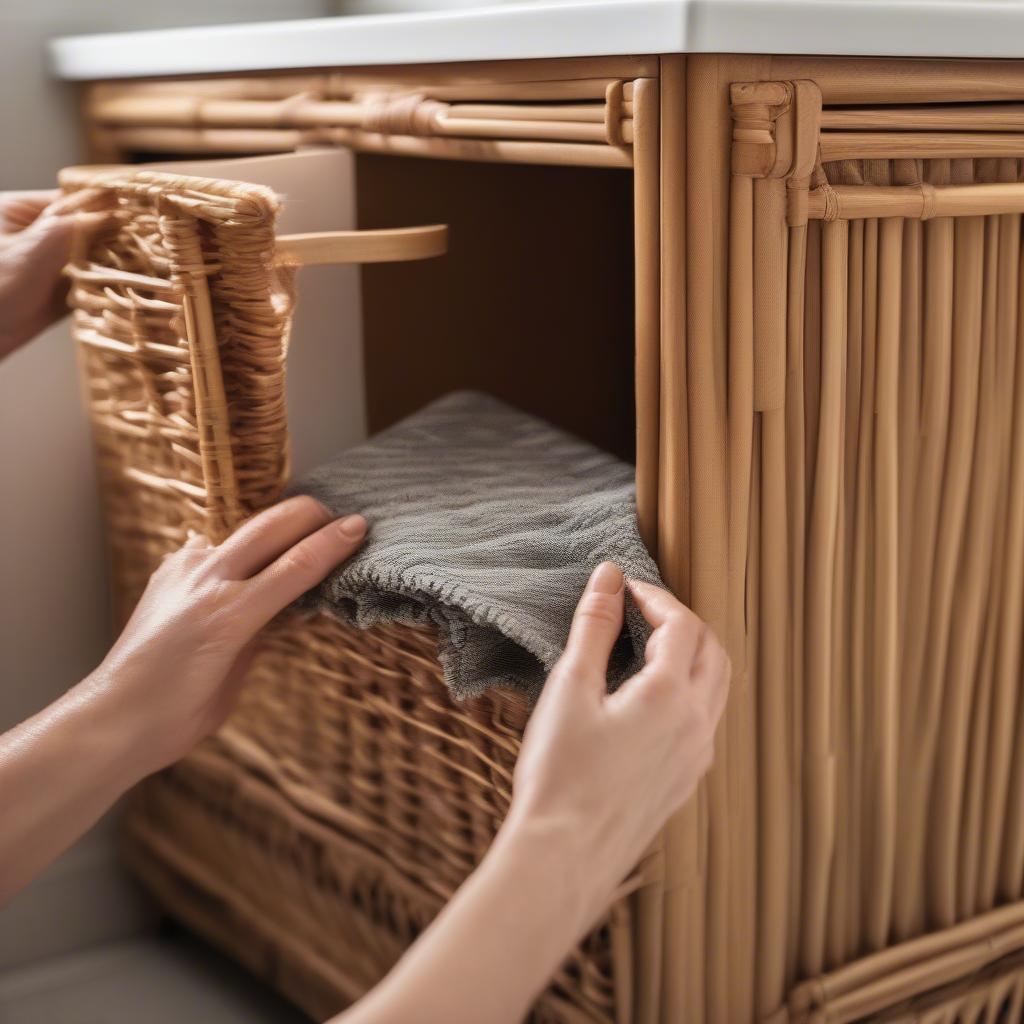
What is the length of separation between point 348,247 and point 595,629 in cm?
28

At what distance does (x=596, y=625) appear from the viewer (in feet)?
2.06

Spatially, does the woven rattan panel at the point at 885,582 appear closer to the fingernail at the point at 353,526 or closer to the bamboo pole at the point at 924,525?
the bamboo pole at the point at 924,525

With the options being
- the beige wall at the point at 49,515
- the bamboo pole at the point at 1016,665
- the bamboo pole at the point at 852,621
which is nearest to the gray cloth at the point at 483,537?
the bamboo pole at the point at 852,621

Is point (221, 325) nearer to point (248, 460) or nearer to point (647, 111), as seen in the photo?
point (248, 460)

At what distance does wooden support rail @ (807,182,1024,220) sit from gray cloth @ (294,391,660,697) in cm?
19

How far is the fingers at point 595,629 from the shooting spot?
60cm

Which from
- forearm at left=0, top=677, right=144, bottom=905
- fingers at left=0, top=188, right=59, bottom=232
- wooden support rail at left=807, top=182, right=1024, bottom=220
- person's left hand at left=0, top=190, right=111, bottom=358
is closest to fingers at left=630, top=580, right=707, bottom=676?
wooden support rail at left=807, top=182, right=1024, bottom=220

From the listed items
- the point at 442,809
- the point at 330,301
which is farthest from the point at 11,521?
the point at 442,809

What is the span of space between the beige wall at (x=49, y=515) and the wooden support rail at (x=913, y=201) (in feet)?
2.11

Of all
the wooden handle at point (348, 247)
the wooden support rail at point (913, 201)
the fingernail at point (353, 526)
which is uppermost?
the wooden support rail at point (913, 201)

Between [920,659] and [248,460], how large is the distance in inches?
16.4

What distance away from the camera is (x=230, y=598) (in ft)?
2.45

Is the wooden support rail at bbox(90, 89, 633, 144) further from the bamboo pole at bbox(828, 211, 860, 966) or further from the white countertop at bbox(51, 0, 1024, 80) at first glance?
the bamboo pole at bbox(828, 211, 860, 966)

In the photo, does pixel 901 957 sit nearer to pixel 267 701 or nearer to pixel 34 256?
pixel 267 701
